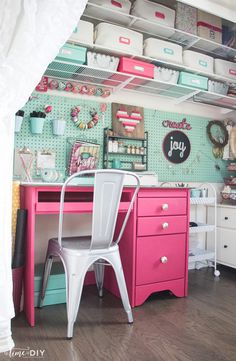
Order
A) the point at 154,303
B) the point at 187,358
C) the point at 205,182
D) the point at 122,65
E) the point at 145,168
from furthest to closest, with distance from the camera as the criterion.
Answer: the point at 205,182 < the point at 145,168 < the point at 122,65 < the point at 154,303 < the point at 187,358

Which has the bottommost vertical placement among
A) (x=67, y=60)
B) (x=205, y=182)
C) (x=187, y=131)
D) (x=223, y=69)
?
(x=205, y=182)

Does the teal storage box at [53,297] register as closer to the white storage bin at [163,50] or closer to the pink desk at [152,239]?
the pink desk at [152,239]

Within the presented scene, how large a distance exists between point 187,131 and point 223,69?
0.69 m

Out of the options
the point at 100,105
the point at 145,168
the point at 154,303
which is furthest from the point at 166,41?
the point at 154,303

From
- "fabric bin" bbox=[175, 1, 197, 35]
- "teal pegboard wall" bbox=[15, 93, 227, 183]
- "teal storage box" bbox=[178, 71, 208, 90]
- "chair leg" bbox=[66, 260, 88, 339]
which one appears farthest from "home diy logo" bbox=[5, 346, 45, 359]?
"fabric bin" bbox=[175, 1, 197, 35]

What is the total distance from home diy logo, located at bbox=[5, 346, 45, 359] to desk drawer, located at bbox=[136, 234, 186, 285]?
805 millimetres

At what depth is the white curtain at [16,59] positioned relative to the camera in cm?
125

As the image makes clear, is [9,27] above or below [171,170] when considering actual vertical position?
above

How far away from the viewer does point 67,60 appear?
7.23 ft

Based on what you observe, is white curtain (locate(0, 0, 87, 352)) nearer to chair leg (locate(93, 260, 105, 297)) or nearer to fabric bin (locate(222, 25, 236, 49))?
chair leg (locate(93, 260, 105, 297))

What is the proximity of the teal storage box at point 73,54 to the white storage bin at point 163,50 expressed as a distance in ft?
1.87

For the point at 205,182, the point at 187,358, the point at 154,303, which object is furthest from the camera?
the point at 205,182

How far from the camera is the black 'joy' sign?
3059 millimetres

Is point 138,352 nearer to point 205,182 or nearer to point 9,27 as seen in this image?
point 9,27
